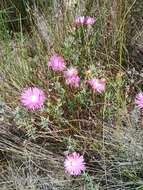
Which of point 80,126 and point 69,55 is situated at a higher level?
point 69,55

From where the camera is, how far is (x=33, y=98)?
1.90 m

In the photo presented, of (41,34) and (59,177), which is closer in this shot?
(59,177)

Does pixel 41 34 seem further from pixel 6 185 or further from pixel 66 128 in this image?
pixel 6 185

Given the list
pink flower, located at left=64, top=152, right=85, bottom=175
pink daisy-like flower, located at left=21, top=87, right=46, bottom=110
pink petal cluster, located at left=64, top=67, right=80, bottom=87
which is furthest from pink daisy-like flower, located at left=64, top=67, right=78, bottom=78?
pink flower, located at left=64, top=152, right=85, bottom=175

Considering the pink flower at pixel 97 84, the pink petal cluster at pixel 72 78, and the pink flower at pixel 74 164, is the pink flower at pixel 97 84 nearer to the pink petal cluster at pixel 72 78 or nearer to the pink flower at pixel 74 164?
the pink petal cluster at pixel 72 78

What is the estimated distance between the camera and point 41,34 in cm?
244

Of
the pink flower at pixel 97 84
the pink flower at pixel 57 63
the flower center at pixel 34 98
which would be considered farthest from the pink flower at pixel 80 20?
the flower center at pixel 34 98

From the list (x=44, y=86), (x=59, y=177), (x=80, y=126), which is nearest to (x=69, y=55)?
(x=44, y=86)

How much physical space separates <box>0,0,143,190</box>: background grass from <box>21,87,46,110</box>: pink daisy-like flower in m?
0.03

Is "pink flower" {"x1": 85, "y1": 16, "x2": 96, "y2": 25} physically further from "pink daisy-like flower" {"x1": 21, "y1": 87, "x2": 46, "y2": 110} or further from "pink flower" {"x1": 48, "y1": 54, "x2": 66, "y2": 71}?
"pink daisy-like flower" {"x1": 21, "y1": 87, "x2": 46, "y2": 110}

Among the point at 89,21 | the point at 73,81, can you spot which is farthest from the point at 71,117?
the point at 89,21

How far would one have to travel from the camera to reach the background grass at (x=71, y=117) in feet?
6.35

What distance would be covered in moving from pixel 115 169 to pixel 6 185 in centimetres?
43

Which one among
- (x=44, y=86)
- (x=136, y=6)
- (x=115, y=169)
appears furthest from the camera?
(x=136, y=6)
